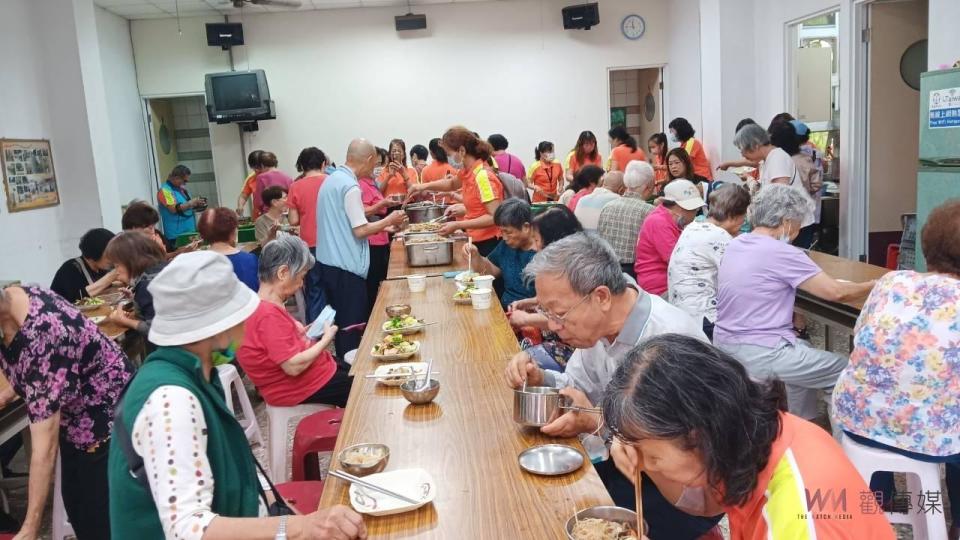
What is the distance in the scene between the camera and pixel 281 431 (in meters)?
3.01

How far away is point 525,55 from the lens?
9.62 metres

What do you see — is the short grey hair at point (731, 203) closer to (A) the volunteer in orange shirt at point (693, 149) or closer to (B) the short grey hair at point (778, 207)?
(B) the short grey hair at point (778, 207)

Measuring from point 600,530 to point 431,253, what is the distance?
3.48m

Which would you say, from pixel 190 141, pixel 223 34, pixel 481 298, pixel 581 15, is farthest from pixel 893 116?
pixel 190 141

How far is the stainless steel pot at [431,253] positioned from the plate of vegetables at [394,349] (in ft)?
6.25

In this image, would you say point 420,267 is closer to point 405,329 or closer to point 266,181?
point 405,329

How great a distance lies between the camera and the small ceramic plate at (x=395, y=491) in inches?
62.3

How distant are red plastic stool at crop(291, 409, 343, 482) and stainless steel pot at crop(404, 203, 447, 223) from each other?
3.27 meters

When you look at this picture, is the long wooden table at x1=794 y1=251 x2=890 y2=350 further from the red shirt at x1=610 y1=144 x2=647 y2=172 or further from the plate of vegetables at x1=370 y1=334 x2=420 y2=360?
the red shirt at x1=610 y1=144 x2=647 y2=172

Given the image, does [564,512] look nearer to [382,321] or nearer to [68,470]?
[68,470]

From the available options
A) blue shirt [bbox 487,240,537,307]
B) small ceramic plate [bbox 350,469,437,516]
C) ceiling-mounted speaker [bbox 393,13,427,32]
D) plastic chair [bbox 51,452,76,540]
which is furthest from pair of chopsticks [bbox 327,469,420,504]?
ceiling-mounted speaker [bbox 393,13,427,32]

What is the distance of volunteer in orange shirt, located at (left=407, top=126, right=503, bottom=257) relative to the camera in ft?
15.4

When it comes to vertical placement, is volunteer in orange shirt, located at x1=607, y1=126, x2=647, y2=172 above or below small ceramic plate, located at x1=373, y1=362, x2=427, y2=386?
above

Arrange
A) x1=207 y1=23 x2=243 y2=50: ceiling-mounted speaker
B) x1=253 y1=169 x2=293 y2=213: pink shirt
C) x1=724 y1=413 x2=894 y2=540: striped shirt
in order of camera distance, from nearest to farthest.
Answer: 1. x1=724 y1=413 x2=894 y2=540: striped shirt
2. x1=253 y1=169 x2=293 y2=213: pink shirt
3. x1=207 y1=23 x2=243 y2=50: ceiling-mounted speaker
